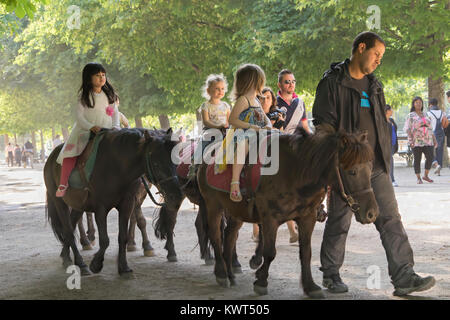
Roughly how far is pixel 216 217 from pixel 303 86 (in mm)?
17313

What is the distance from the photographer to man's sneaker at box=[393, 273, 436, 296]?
575 centimetres

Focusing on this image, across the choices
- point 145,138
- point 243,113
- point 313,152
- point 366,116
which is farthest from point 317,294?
point 145,138

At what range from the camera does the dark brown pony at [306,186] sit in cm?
546

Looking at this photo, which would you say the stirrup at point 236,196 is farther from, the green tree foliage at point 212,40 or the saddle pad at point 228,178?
the green tree foliage at point 212,40

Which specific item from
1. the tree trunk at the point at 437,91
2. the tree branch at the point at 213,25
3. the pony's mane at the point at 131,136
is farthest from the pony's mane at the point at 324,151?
the tree branch at the point at 213,25

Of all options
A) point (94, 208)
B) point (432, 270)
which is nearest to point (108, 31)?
point (94, 208)

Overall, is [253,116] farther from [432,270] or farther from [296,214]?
[432,270]

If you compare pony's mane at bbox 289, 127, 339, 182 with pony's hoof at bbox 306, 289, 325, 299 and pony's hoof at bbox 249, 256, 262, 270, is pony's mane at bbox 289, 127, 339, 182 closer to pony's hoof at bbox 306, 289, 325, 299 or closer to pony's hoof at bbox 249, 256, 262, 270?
pony's hoof at bbox 306, 289, 325, 299

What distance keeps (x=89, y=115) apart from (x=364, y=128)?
3574 millimetres

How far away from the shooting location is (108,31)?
88.4 feet

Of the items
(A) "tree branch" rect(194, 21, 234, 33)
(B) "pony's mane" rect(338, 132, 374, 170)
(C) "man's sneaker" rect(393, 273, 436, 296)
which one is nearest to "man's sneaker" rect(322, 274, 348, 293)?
(C) "man's sneaker" rect(393, 273, 436, 296)

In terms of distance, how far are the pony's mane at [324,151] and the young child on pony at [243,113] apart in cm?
61

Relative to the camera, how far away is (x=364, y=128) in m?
6.11

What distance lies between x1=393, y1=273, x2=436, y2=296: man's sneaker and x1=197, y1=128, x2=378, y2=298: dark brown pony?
2.34ft
